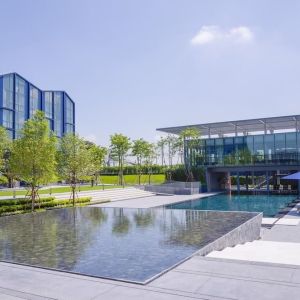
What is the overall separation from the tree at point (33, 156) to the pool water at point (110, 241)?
143 inches

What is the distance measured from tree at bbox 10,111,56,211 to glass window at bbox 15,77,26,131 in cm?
3626

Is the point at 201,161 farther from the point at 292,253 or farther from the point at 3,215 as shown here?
the point at 292,253

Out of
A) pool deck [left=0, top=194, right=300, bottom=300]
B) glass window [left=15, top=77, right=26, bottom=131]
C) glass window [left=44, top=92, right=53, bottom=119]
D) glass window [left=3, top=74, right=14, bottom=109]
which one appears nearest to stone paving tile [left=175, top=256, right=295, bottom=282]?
pool deck [left=0, top=194, right=300, bottom=300]

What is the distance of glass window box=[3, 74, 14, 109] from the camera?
5184 centimetres

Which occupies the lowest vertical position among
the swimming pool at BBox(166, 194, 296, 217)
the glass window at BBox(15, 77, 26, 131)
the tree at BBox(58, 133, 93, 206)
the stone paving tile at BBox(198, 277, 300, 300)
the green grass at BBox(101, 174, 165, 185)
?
the swimming pool at BBox(166, 194, 296, 217)

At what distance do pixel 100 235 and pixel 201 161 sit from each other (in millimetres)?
31470

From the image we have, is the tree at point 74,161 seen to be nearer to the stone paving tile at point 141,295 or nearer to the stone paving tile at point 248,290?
the stone paving tile at point 141,295

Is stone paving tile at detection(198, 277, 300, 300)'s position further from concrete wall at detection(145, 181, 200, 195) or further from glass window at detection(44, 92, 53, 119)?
glass window at detection(44, 92, 53, 119)

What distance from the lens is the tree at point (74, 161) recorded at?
25.4 meters

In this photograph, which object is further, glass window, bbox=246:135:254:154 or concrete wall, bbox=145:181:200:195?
glass window, bbox=246:135:254:154

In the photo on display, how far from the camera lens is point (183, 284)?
237 inches

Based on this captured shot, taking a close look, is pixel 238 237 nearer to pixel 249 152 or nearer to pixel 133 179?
pixel 249 152

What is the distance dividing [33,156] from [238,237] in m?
12.8

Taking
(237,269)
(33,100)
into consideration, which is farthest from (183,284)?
(33,100)
